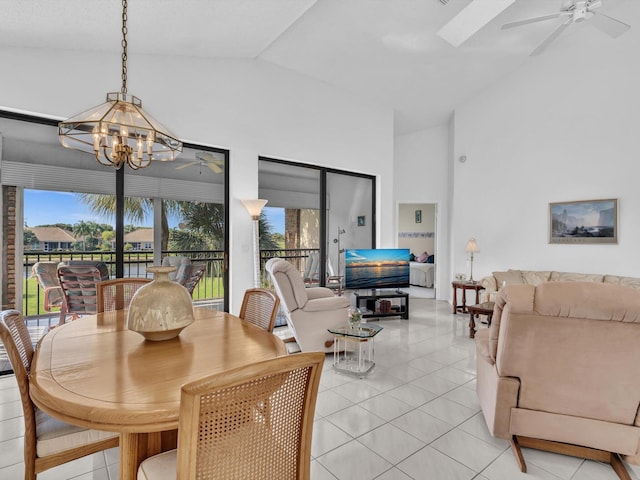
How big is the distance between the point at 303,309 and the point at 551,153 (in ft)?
15.3

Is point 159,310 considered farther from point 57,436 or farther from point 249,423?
point 249,423

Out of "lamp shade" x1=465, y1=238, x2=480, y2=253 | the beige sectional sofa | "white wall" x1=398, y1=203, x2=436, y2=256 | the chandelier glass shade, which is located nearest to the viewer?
the chandelier glass shade

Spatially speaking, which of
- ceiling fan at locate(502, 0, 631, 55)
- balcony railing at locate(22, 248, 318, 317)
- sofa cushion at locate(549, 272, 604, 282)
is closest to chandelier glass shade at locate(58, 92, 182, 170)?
balcony railing at locate(22, 248, 318, 317)

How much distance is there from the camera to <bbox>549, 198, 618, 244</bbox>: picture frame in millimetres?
4770

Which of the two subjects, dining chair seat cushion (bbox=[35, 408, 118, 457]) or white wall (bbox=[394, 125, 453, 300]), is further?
white wall (bbox=[394, 125, 453, 300])

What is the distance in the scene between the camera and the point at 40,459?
55.2 inches

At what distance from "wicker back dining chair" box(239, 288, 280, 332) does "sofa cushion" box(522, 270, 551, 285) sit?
4.46 metres

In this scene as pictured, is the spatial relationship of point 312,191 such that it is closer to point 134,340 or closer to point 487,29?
point 487,29

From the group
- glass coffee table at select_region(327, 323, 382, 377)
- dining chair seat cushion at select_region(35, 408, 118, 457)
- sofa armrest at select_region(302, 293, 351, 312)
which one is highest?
sofa armrest at select_region(302, 293, 351, 312)

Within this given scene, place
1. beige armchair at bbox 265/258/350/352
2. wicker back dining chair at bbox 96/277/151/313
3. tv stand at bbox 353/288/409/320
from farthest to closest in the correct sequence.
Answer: tv stand at bbox 353/288/409/320 < beige armchair at bbox 265/258/350/352 < wicker back dining chair at bbox 96/277/151/313

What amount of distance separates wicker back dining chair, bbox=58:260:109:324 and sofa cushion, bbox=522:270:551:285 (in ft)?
18.4

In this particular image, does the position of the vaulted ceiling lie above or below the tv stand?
above

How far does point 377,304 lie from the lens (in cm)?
559

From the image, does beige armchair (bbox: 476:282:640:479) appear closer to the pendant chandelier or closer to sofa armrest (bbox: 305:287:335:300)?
the pendant chandelier
